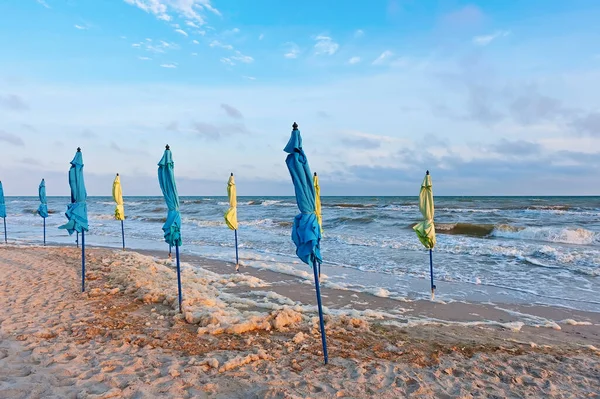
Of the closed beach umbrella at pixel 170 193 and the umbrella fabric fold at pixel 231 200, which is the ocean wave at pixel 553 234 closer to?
the umbrella fabric fold at pixel 231 200

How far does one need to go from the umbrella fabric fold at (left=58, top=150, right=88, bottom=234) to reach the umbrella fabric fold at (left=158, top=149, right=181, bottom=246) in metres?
2.38

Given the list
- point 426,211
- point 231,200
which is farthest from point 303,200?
point 231,200

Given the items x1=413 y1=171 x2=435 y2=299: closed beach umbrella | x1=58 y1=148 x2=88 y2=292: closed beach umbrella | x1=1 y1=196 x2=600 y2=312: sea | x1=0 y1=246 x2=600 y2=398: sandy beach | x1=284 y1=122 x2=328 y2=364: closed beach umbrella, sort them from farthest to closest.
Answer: x1=1 y1=196 x2=600 y2=312: sea → x1=413 y1=171 x2=435 y2=299: closed beach umbrella → x1=58 y1=148 x2=88 y2=292: closed beach umbrella → x1=284 y1=122 x2=328 y2=364: closed beach umbrella → x1=0 y1=246 x2=600 y2=398: sandy beach

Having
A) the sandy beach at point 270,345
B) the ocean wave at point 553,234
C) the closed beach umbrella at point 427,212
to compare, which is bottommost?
the ocean wave at point 553,234

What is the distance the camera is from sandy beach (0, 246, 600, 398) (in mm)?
4410

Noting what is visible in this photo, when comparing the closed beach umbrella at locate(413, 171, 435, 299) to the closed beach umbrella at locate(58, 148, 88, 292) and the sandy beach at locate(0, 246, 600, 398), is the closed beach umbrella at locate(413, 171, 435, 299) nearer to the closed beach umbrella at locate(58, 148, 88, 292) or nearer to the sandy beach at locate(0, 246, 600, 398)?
the sandy beach at locate(0, 246, 600, 398)

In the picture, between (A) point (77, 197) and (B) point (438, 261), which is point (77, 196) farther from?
(B) point (438, 261)

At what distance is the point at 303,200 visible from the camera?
4.65 metres

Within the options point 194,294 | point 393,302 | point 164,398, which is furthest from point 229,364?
point 393,302

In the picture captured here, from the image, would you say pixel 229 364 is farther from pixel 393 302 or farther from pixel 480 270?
pixel 480 270

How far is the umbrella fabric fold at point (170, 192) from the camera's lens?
7.13 metres

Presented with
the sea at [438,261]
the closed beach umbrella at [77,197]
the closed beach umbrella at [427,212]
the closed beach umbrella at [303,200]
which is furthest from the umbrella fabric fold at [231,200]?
the closed beach umbrella at [303,200]

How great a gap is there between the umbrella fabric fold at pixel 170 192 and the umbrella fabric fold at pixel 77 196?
238 cm

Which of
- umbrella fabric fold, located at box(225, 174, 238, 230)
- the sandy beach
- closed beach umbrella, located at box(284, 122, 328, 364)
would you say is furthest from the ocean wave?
closed beach umbrella, located at box(284, 122, 328, 364)
